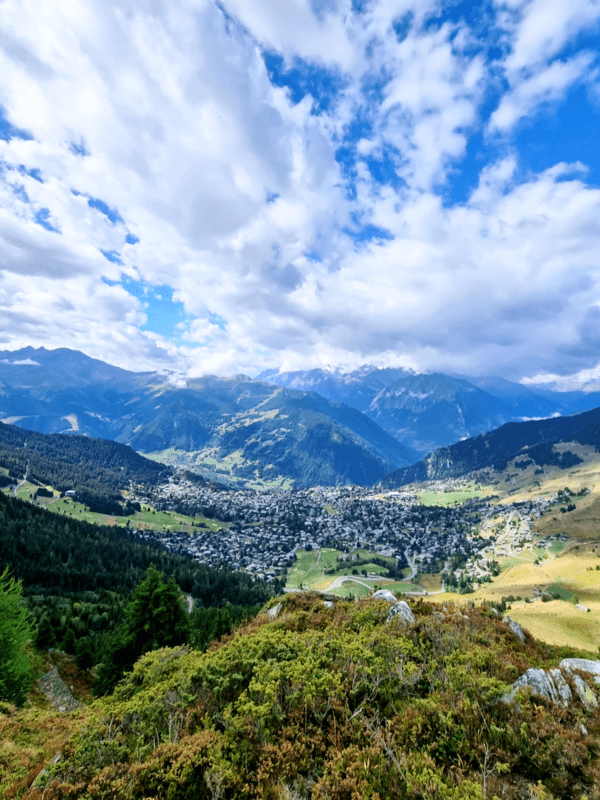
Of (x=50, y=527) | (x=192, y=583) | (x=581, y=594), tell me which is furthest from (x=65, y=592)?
(x=581, y=594)

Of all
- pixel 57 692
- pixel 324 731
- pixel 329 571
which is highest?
pixel 324 731

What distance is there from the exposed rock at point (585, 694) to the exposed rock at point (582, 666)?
0.45 metres

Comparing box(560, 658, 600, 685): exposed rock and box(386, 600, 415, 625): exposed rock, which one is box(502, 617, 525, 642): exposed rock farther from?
box(386, 600, 415, 625): exposed rock

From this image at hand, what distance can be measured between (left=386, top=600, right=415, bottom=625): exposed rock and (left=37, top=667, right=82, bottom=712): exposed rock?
1179 inches

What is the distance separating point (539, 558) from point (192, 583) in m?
152

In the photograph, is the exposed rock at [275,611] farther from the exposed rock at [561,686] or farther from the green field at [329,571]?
the green field at [329,571]

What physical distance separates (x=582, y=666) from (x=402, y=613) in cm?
839

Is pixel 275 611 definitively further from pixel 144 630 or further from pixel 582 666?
pixel 582 666

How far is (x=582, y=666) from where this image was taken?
51.4 ft

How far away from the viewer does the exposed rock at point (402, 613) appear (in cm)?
1988

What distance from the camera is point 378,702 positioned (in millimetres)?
13273

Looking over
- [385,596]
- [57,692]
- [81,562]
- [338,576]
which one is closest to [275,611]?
[385,596]

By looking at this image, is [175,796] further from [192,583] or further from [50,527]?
[50,527]

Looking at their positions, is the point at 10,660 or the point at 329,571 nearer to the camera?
the point at 10,660
